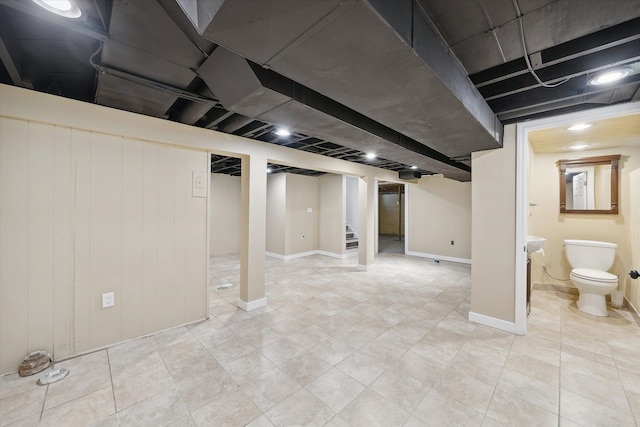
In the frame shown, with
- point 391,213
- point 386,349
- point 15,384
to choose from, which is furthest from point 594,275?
point 391,213

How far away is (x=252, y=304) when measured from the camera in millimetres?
3236

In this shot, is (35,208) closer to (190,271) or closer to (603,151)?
(190,271)

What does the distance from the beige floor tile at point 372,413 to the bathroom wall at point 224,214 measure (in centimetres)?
599

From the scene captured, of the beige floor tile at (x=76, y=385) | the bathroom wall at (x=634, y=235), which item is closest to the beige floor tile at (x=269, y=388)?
the beige floor tile at (x=76, y=385)

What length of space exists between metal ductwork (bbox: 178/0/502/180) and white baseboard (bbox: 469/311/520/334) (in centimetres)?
212

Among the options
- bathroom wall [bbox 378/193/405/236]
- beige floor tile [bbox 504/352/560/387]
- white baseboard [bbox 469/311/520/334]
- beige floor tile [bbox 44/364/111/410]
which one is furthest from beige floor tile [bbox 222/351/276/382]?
bathroom wall [bbox 378/193/405/236]

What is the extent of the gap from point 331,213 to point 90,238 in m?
5.22

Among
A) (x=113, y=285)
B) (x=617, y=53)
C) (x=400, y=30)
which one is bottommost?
(x=113, y=285)

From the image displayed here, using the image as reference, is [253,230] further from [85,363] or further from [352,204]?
[352,204]

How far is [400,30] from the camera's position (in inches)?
42.4

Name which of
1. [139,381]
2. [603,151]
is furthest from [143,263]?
[603,151]

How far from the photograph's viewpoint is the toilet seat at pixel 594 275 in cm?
295

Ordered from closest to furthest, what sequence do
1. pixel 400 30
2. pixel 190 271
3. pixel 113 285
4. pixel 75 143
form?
pixel 400 30
pixel 75 143
pixel 113 285
pixel 190 271

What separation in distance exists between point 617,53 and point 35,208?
445cm
